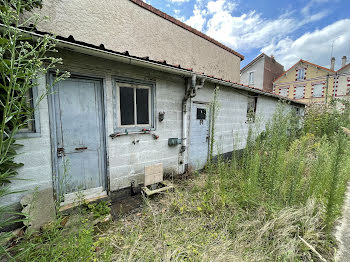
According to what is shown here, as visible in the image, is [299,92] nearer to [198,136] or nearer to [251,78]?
[251,78]

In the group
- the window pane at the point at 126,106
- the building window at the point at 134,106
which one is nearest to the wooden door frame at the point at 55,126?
the building window at the point at 134,106

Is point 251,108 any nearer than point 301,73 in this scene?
Yes

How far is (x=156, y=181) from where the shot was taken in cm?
374

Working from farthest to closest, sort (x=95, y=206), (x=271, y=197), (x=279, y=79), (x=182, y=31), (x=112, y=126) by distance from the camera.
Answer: (x=279, y=79), (x=182, y=31), (x=112, y=126), (x=95, y=206), (x=271, y=197)

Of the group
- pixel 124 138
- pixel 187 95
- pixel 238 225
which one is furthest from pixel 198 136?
pixel 238 225

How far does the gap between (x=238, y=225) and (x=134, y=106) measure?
316 centimetres

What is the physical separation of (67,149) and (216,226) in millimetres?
3083

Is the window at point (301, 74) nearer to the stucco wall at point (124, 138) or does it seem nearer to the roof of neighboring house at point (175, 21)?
the roof of neighboring house at point (175, 21)

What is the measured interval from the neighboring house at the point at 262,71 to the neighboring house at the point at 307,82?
1495 mm

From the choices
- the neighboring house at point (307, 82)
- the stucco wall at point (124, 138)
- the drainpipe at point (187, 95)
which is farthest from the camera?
the neighboring house at point (307, 82)

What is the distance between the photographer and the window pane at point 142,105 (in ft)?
11.8

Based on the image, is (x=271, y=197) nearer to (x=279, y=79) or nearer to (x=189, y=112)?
(x=189, y=112)

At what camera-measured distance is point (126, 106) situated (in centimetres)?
341

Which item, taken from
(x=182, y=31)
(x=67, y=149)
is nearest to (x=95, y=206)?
(x=67, y=149)
